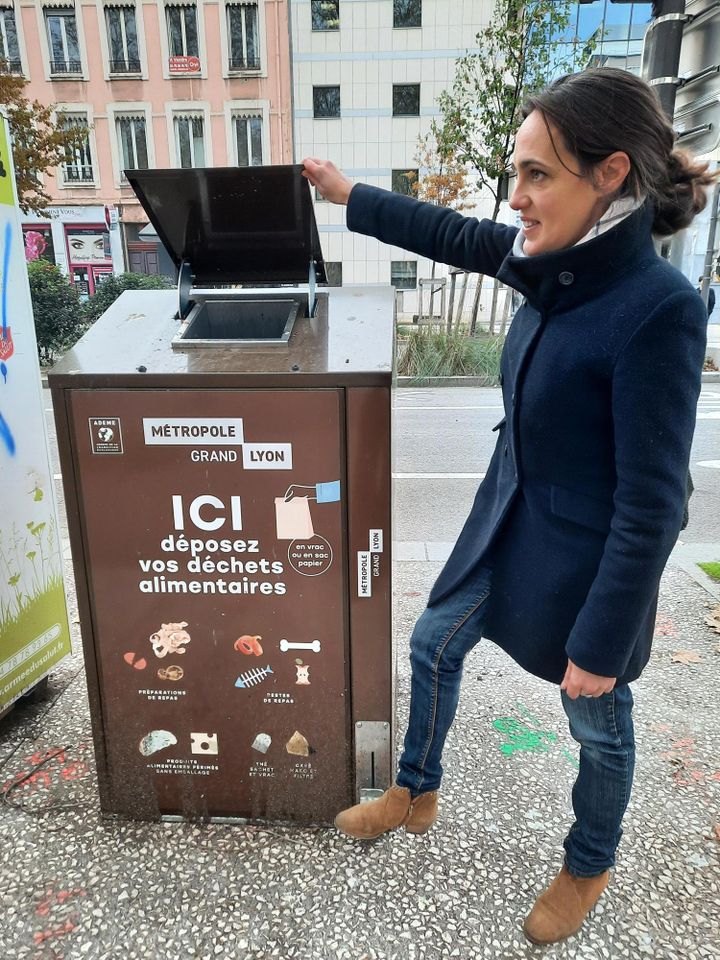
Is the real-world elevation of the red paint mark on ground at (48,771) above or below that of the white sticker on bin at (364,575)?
below

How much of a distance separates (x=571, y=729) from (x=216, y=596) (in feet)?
3.14

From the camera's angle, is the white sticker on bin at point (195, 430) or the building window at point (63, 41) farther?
the building window at point (63, 41)

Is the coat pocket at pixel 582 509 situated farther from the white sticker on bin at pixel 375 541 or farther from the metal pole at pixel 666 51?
→ the metal pole at pixel 666 51

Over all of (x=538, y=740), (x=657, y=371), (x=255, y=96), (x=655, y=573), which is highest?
(x=255, y=96)

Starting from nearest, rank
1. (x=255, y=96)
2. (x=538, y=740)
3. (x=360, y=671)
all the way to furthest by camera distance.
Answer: (x=360, y=671) → (x=538, y=740) → (x=255, y=96)

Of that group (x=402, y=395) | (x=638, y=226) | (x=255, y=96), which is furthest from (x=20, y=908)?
(x=255, y=96)

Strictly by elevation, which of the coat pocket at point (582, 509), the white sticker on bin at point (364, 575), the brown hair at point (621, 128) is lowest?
the white sticker on bin at point (364, 575)

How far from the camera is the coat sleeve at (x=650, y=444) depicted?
4.25ft

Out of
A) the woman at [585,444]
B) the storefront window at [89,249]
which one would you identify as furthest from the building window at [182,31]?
the woman at [585,444]

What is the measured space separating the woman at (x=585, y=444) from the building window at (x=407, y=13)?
25808mm

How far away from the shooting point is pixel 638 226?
4.53 feet

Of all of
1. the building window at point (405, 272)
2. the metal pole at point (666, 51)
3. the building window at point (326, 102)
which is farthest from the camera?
the building window at point (405, 272)

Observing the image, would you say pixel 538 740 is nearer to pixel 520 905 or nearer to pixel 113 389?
pixel 520 905

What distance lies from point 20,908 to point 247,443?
1331 millimetres
